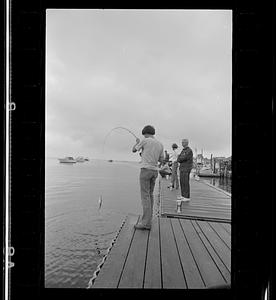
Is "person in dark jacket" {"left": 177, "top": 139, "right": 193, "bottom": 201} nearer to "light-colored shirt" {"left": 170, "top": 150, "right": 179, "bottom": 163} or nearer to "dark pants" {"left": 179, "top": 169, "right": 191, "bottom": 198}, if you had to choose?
"dark pants" {"left": 179, "top": 169, "right": 191, "bottom": 198}

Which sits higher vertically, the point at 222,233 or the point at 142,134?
the point at 142,134

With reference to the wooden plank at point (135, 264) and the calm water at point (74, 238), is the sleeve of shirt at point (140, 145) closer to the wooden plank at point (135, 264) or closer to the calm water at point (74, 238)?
the calm water at point (74, 238)

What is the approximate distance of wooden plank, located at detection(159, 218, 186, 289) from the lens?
46.9 inches

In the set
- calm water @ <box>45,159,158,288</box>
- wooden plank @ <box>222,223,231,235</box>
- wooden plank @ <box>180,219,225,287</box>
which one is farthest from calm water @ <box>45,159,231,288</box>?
wooden plank @ <box>222,223,231,235</box>

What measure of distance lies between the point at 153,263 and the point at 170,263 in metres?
0.08

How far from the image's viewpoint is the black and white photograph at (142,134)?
115cm

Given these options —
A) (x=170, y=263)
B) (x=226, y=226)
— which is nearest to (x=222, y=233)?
(x=226, y=226)

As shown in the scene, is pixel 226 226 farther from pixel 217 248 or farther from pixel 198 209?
pixel 198 209

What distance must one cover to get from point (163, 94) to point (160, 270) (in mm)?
2968

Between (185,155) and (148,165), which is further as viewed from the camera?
(185,155)

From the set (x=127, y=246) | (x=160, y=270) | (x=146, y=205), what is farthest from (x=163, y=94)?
(x=160, y=270)

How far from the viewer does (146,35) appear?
115 inches

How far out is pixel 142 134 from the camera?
6.89 feet
